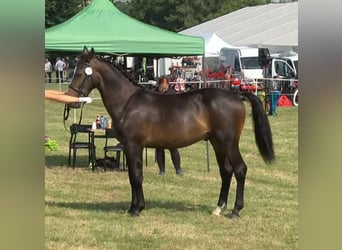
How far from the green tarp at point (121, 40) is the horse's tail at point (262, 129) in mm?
3901

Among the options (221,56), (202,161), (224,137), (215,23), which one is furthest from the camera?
(215,23)

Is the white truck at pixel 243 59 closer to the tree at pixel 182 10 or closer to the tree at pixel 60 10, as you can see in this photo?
the tree at pixel 60 10

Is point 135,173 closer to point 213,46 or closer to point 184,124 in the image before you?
point 184,124

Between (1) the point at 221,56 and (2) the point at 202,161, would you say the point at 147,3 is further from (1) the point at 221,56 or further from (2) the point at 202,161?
(2) the point at 202,161

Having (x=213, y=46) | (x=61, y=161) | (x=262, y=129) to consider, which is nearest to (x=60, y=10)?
(x=213, y=46)

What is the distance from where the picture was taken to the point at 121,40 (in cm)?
1142

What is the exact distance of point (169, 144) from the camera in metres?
7.73

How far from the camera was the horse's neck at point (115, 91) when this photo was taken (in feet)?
25.6

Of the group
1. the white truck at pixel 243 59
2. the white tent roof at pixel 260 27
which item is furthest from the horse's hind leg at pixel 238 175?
the white truck at pixel 243 59

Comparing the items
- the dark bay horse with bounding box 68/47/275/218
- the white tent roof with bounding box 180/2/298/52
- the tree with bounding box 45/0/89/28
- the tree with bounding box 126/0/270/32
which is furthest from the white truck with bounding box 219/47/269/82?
the tree with bounding box 126/0/270/32

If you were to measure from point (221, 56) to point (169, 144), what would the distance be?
77.9 ft

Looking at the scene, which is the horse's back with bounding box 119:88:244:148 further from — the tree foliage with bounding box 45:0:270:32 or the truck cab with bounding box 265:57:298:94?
the tree foliage with bounding box 45:0:270:32

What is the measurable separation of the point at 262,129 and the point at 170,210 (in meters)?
1.54
